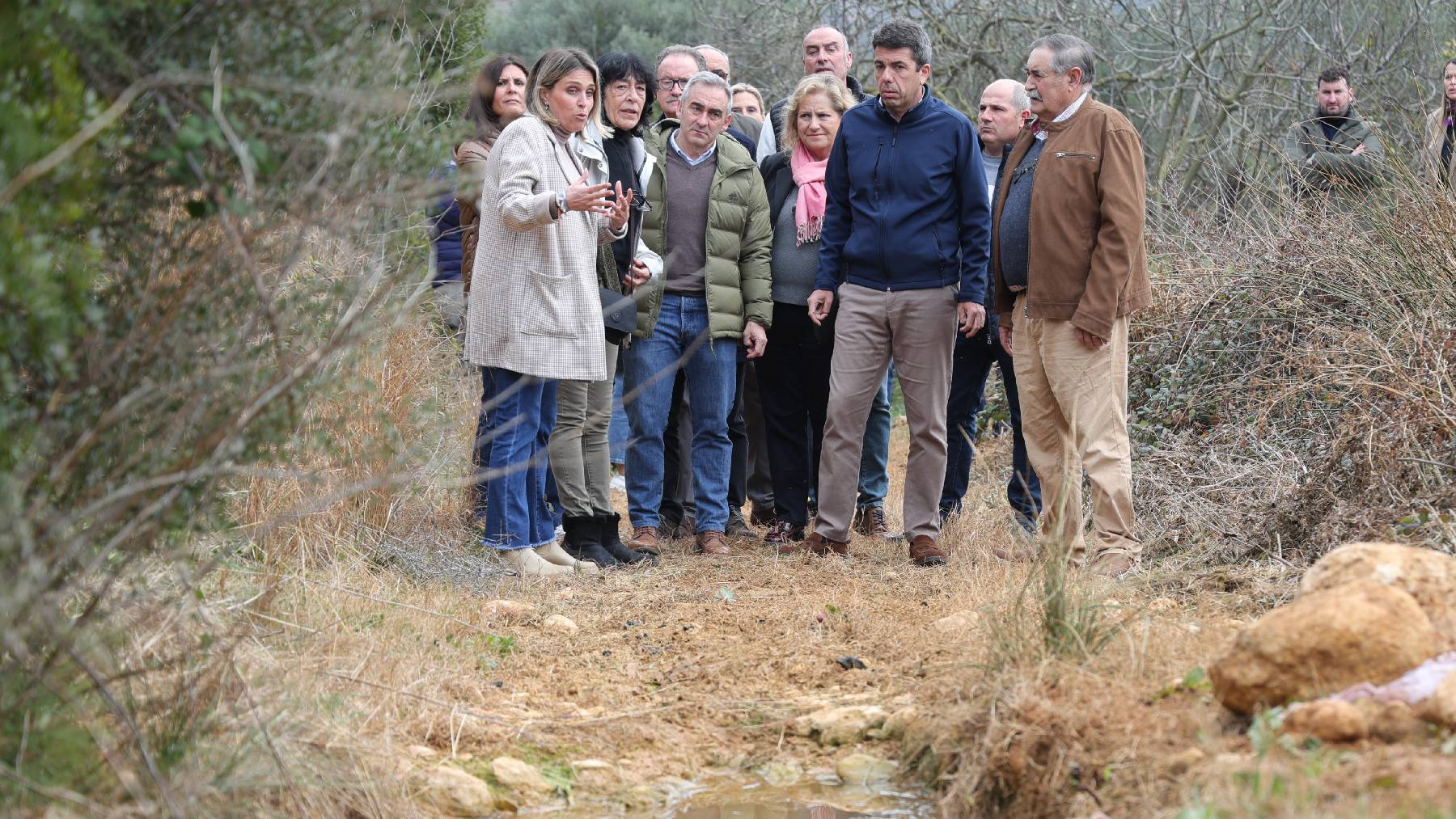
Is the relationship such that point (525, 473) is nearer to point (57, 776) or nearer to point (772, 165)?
point (772, 165)

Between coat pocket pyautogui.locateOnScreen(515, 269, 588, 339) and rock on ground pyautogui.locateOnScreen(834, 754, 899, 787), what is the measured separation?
2.52 meters

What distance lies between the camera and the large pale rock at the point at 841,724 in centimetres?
420

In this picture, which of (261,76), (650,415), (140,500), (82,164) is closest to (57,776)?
(140,500)

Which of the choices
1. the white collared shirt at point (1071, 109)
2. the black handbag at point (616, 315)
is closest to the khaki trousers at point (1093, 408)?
the white collared shirt at point (1071, 109)

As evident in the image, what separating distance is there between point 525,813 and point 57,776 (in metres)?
1.24

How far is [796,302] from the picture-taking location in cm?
699

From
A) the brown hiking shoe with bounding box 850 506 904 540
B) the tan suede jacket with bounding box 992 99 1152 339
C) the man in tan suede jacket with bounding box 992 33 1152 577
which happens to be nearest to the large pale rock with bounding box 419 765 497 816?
the man in tan suede jacket with bounding box 992 33 1152 577

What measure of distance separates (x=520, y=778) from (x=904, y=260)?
11.0 feet

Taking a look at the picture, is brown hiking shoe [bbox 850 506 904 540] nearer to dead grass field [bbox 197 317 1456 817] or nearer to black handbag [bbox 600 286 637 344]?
dead grass field [bbox 197 317 1456 817]

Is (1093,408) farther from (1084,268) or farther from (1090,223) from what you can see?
(1090,223)

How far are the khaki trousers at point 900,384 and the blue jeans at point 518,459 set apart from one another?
4.26ft

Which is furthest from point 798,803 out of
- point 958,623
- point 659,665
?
point 958,623

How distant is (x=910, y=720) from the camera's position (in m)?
4.09

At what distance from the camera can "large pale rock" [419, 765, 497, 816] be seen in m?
3.63
